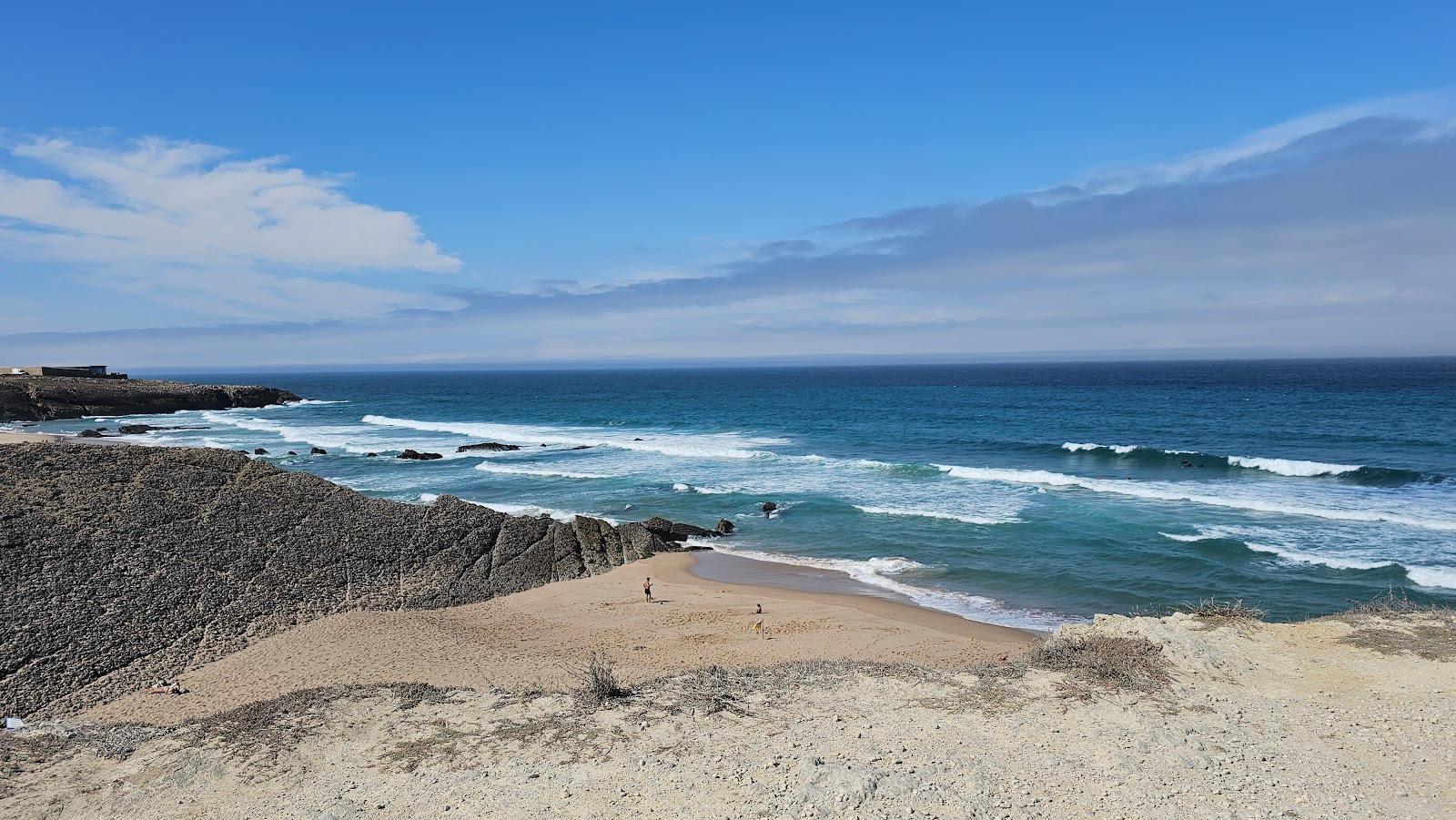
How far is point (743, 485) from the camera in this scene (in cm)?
3553

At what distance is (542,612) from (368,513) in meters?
6.38

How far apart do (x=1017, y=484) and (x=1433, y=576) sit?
15347mm

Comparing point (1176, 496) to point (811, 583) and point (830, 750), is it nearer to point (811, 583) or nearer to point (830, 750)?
point (811, 583)

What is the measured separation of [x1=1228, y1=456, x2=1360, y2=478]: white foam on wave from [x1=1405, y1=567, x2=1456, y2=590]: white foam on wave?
52.8 ft

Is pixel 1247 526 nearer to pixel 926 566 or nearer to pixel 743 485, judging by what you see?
pixel 926 566

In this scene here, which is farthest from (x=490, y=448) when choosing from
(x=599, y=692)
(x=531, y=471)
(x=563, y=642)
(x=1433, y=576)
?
(x=1433, y=576)

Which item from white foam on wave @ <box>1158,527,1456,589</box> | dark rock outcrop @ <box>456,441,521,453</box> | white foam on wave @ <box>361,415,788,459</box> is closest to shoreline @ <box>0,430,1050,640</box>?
white foam on wave @ <box>1158,527,1456,589</box>

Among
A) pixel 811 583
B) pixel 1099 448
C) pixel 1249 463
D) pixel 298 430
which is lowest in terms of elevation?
pixel 811 583

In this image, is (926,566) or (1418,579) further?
A: (926,566)

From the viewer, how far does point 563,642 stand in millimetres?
15320

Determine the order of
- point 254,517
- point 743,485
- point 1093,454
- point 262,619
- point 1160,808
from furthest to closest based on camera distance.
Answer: point 1093,454 < point 743,485 < point 254,517 < point 262,619 < point 1160,808

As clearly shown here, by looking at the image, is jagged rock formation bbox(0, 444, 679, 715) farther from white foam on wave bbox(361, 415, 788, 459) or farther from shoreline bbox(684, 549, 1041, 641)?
white foam on wave bbox(361, 415, 788, 459)

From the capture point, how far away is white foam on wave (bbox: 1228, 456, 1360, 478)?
112 feet

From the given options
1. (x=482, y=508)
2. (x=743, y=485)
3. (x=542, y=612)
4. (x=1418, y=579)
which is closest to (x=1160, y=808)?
(x=542, y=612)
